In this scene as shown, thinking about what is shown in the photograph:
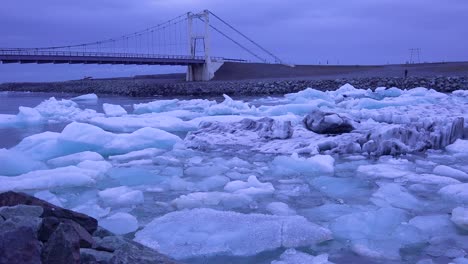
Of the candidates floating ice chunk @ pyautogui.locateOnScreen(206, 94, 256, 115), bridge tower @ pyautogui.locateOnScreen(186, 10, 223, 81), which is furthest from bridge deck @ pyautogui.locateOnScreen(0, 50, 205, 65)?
floating ice chunk @ pyautogui.locateOnScreen(206, 94, 256, 115)

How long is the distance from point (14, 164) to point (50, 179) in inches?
31.9

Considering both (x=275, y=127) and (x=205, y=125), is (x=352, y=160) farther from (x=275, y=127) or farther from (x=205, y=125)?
(x=205, y=125)

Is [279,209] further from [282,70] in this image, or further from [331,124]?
[282,70]

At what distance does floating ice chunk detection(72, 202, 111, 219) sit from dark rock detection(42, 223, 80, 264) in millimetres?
1599

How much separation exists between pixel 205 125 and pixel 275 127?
4.44 ft

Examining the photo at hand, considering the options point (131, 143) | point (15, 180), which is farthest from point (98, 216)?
point (131, 143)

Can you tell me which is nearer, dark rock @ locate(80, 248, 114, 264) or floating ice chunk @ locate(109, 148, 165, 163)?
dark rock @ locate(80, 248, 114, 264)

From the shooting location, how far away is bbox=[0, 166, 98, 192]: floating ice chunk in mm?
4164

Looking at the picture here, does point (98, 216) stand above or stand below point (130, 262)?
below

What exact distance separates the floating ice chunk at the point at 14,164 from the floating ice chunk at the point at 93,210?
1.54 meters

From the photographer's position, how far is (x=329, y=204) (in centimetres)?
368

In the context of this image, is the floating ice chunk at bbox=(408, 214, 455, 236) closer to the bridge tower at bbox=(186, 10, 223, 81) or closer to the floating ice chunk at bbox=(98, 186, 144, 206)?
the floating ice chunk at bbox=(98, 186, 144, 206)

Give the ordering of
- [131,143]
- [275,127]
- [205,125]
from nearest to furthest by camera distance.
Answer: [131,143] < [275,127] < [205,125]

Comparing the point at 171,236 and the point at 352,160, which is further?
the point at 352,160
